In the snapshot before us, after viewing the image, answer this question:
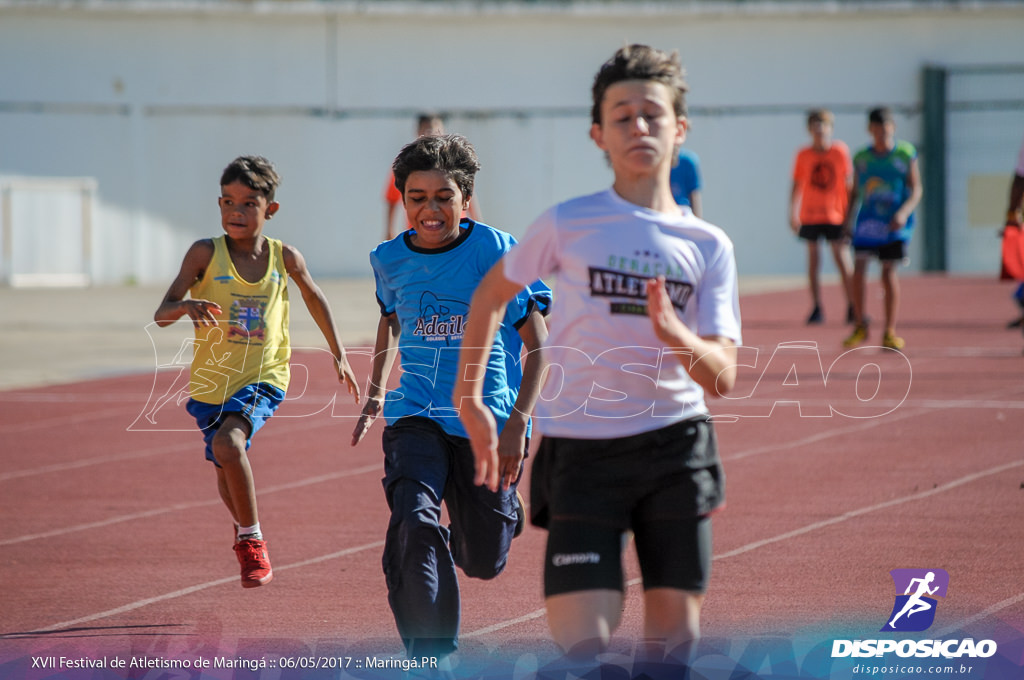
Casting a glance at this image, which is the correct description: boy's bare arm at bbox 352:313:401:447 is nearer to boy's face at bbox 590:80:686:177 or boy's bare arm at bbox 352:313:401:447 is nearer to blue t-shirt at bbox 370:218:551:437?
blue t-shirt at bbox 370:218:551:437

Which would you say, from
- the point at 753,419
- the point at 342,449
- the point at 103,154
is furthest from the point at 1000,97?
the point at 342,449

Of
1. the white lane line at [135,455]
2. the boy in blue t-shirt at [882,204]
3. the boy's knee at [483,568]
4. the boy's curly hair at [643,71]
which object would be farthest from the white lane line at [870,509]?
the boy in blue t-shirt at [882,204]

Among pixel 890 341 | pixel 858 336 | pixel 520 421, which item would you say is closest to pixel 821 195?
pixel 858 336

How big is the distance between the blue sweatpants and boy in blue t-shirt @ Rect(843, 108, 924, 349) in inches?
380

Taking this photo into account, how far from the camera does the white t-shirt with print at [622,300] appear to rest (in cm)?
354

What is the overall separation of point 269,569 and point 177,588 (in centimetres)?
52

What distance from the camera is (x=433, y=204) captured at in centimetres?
478

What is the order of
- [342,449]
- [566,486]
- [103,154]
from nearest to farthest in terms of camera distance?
[566,486]
[342,449]
[103,154]

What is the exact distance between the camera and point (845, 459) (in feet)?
28.6

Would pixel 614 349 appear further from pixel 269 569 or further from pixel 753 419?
pixel 753 419

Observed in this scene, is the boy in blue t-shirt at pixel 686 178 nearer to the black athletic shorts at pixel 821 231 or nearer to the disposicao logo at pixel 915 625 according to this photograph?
the black athletic shorts at pixel 821 231

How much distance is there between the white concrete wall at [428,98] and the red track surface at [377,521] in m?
16.4

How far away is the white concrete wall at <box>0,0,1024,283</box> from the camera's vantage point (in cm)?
2812

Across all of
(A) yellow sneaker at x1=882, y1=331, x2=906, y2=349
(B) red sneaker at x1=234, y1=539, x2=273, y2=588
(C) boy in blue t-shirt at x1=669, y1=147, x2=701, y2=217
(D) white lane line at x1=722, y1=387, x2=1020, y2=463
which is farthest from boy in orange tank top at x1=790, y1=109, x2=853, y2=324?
(B) red sneaker at x1=234, y1=539, x2=273, y2=588
